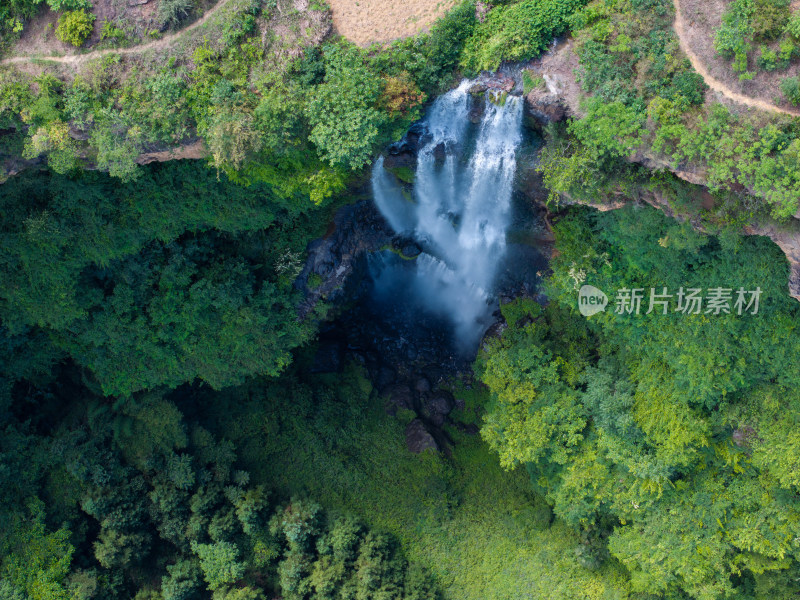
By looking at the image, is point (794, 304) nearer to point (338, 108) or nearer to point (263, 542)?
point (338, 108)

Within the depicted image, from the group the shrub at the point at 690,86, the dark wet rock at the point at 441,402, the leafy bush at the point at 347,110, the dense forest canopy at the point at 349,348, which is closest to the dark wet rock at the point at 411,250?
the dense forest canopy at the point at 349,348

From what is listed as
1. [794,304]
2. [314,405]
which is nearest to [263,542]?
[314,405]

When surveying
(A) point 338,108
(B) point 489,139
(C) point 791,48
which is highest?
(C) point 791,48

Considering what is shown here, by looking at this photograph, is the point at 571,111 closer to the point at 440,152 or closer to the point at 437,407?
the point at 440,152

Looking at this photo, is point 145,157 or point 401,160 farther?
point 401,160

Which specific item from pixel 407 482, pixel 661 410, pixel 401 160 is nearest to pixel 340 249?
pixel 401 160

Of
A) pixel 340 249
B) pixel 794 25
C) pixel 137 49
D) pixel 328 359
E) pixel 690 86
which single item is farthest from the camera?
pixel 328 359
